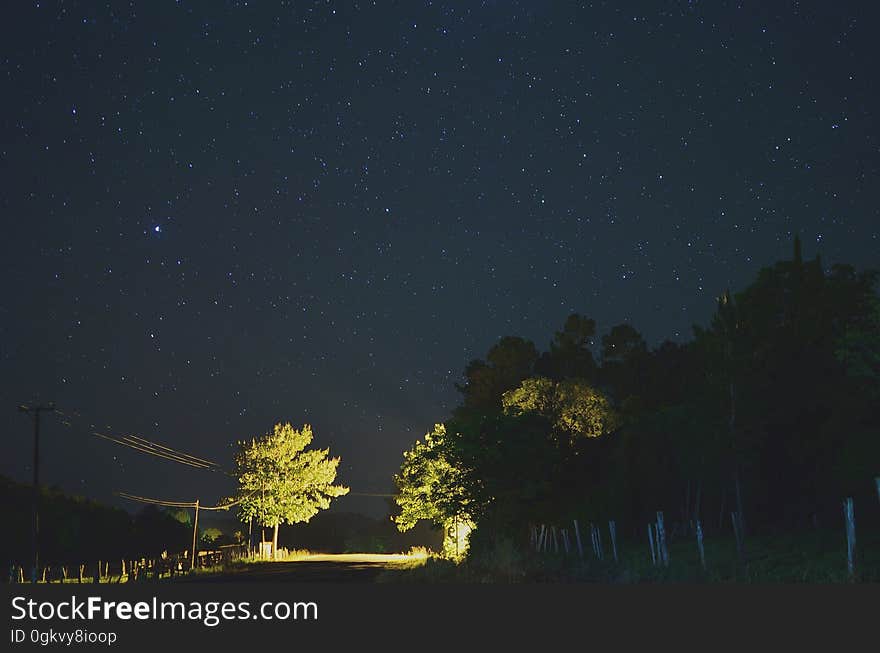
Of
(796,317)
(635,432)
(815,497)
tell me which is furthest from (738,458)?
(635,432)

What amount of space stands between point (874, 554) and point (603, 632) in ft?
53.7

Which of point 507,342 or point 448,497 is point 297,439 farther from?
point 448,497

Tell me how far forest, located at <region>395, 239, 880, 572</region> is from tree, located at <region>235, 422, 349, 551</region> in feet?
45.6

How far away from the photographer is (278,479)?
68188 mm

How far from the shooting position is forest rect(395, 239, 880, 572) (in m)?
28.8

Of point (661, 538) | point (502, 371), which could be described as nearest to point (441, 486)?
point (661, 538)

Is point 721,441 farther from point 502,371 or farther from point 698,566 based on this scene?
point 502,371

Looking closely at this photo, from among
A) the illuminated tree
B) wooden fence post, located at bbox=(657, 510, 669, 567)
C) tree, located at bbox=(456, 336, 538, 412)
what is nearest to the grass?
wooden fence post, located at bbox=(657, 510, 669, 567)

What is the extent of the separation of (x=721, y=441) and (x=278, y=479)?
45947mm

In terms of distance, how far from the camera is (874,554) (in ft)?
81.8

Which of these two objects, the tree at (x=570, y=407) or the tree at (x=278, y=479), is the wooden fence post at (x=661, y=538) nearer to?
the tree at (x=570, y=407)

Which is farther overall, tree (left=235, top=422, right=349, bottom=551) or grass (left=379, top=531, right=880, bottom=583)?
tree (left=235, top=422, right=349, bottom=551)

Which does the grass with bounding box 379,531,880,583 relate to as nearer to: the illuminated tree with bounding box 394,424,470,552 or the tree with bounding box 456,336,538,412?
the illuminated tree with bounding box 394,424,470,552

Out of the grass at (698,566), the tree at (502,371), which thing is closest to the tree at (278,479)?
the tree at (502,371)
